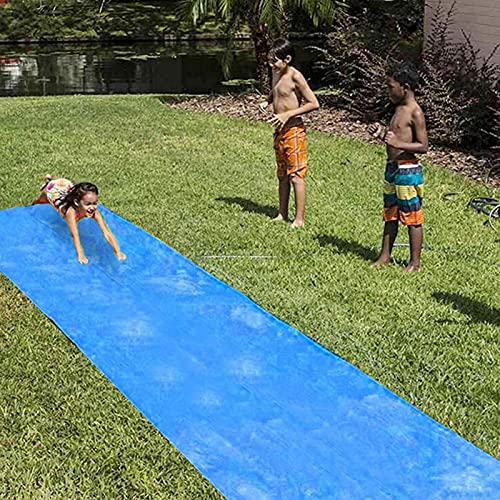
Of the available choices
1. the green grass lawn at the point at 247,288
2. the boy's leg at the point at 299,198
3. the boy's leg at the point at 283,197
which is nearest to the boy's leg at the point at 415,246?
the green grass lawn at the point at 247,288

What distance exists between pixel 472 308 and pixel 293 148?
7.01 ft

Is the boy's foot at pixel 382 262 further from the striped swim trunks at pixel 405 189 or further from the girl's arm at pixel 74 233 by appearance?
the girl's arm at pixel 74 233

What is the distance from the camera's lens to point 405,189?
225 inches

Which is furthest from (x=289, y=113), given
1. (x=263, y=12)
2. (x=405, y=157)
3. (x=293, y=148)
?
(x=263, y=12)

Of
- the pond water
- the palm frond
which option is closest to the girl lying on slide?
the palm frond

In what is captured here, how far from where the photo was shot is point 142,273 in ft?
19.2

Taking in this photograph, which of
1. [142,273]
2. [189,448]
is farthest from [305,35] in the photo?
[189,448]

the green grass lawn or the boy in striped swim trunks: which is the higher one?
the boy in striped swim trunks

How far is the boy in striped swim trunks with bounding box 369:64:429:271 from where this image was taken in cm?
555

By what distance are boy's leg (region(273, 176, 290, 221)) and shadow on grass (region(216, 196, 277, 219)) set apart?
0.17 m

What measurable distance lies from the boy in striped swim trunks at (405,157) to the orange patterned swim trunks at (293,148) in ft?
3.62

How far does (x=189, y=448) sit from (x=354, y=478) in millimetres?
744

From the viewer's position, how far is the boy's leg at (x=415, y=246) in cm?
581

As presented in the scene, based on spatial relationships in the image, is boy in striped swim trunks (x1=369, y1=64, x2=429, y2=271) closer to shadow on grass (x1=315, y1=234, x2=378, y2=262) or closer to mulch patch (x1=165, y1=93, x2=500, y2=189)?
shadow on grass (x1=315, y1=234, x2=378, y2=262)
